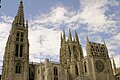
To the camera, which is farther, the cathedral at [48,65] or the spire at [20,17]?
the spire at [20,17]

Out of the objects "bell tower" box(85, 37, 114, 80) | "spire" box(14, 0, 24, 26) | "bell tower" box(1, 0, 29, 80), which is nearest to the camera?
"bell tower" box(85, 37, 114, 80)

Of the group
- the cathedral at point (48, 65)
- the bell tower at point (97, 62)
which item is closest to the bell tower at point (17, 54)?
the cathedral at point (48, 65)

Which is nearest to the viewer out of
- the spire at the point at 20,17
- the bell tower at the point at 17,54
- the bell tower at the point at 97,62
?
the bell tower at the point at 97,62

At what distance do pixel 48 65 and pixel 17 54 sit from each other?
1140 centimetres

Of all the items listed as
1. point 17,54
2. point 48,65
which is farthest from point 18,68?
point 48,65

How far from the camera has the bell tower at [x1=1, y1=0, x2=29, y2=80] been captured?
175ft

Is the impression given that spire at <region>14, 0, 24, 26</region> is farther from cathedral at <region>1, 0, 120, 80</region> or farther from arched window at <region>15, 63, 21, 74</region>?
arched window at <region>15, 63, 21, 74</region>

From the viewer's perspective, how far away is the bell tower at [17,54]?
5331cm

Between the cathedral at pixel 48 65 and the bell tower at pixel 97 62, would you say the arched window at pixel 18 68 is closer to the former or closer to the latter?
the cathedral at pixel 48 65

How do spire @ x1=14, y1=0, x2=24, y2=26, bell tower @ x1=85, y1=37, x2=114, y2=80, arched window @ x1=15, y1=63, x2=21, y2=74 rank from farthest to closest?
1. spire @ x1=14, y1=0, x2=24, y2=26
2. arched window @ x1=15, y1=63, x2=21, y2=74
3. bell tower @ x1=85, y1=37, x2=114, y2=80

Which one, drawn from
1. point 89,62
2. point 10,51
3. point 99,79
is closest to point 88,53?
point 89,62

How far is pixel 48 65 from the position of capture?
51.5 meters

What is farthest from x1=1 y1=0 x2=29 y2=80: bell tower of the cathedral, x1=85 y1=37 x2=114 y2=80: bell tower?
x1=85 y1=37 x2=114 y2=80: bell tower

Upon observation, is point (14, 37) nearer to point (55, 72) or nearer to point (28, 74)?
point (28, 74)
